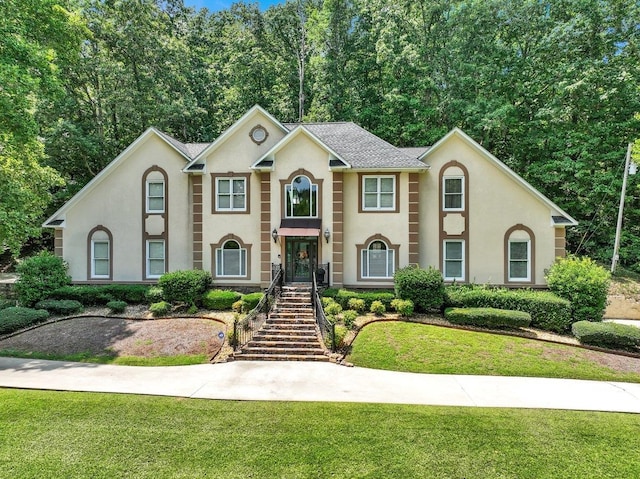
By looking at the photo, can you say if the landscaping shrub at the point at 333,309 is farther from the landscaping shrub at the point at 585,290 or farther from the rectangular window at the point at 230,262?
the landscaping shrub at the point at 585,290

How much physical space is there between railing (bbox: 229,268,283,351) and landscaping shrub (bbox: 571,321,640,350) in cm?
1158

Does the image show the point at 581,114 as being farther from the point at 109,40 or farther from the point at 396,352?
the point at 109,40

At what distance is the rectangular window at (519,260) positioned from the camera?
16.6 m

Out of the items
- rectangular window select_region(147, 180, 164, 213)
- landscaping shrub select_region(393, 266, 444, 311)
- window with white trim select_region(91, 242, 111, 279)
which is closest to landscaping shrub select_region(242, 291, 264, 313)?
landscaping shrub select_region(393, 266, 444, 311)

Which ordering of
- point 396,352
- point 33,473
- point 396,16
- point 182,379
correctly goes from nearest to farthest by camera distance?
1. point 33,473
2. point 182,379
3. point 396,352
4. point 396,16

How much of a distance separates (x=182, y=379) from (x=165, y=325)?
4.88m

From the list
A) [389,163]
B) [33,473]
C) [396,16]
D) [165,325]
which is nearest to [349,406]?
[33,473]

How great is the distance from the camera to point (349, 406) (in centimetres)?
742

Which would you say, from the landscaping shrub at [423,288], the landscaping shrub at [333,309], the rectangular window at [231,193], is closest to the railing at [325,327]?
the landscaping shrub at [333,309]

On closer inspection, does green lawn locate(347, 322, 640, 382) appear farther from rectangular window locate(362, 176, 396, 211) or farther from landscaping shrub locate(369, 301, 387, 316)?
rectangular window locate(362, 176, 396, 211)

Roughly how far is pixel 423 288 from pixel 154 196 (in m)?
14.5

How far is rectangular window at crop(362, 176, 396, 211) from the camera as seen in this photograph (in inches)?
658

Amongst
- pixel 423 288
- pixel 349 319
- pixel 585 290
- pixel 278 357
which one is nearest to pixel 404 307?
pixel 423 288

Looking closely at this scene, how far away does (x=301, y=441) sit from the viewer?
602 cm
